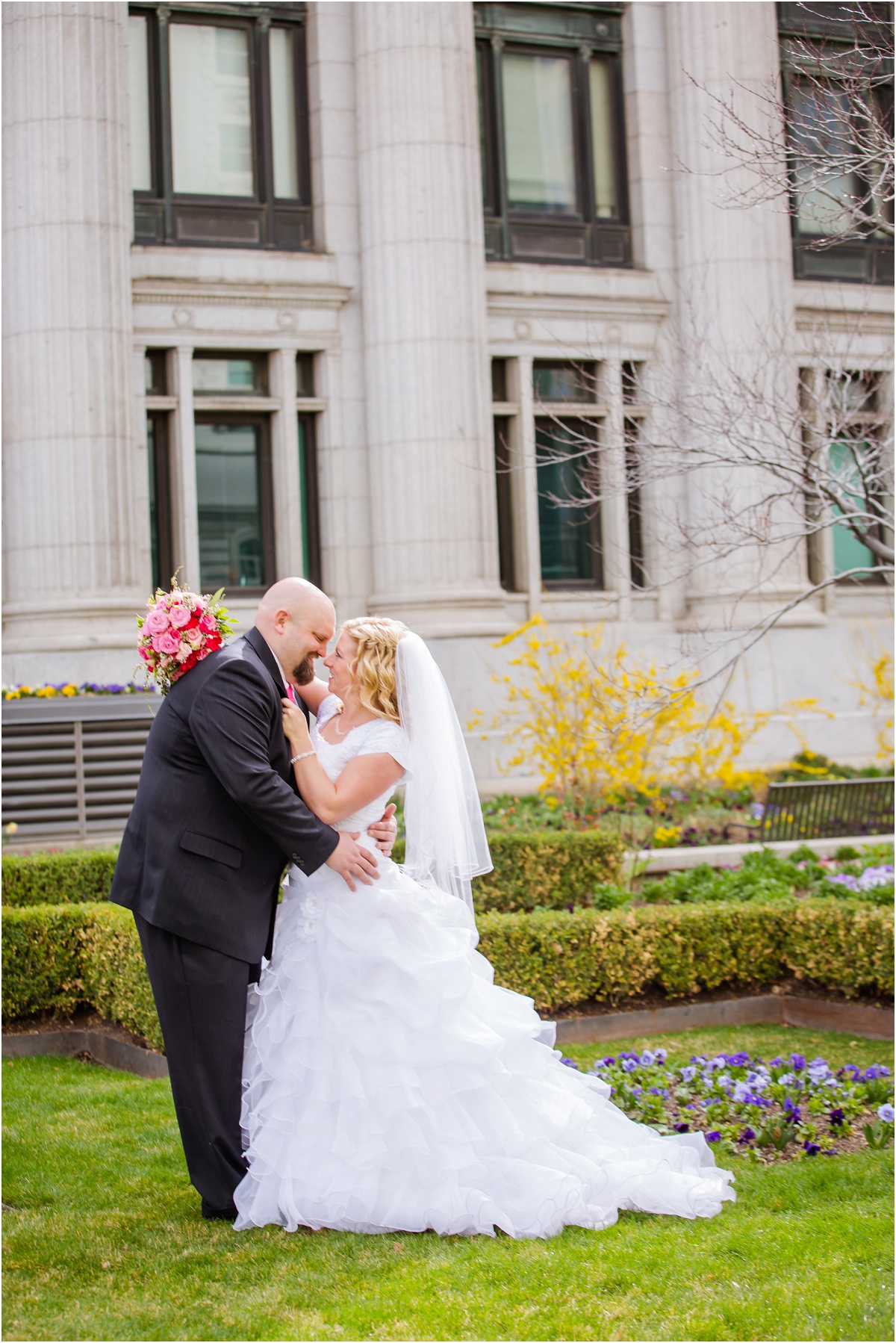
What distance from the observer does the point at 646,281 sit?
60.4 ft

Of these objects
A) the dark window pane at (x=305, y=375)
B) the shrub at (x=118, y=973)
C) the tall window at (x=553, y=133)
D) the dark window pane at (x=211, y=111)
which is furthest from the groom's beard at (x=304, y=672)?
the tall window at (x=553, y=133)

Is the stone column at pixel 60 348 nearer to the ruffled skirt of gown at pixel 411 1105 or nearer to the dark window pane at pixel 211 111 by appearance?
the dark window pane at pixel 211 111

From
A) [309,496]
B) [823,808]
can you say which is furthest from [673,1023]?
[309,496]

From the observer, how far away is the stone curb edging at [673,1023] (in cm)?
800

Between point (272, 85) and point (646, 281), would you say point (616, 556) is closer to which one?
point (646, 281)

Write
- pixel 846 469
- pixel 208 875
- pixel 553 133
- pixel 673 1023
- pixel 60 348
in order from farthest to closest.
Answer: pixel 553 133 → pixel 60 348 → pixel 846 469 → pixel 673 1023 → pixel 208 875

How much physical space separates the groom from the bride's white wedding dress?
0.15 metres

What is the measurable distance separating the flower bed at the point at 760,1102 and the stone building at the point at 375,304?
30.4 feet

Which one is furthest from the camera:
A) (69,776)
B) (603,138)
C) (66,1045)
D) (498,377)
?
(603,138)

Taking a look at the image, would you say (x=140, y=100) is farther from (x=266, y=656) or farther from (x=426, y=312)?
(x=266, y=656)

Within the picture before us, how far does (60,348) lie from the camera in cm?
1498

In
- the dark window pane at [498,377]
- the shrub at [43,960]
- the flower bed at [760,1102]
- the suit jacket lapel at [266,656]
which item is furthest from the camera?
the dark window pane at [498,377]

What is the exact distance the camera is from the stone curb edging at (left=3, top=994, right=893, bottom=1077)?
800 cm

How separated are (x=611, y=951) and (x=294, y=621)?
385 cm
